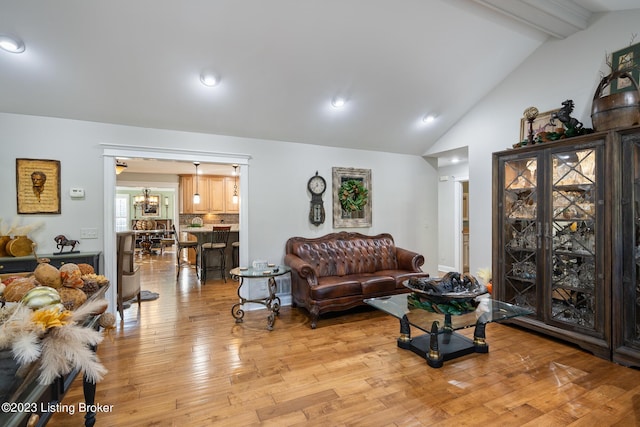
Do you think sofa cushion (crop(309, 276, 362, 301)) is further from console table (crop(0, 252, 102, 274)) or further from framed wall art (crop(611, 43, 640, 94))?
framed wall art (crop(611, 43, 640, 94))

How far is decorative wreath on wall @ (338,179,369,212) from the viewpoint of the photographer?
4.81 meters

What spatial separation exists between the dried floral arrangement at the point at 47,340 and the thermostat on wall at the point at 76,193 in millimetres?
3154

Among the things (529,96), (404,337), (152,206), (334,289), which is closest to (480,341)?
(404,337)

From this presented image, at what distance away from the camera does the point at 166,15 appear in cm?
257

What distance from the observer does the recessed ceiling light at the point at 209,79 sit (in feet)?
10.4

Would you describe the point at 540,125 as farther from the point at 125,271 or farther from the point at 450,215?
the point at 125,271

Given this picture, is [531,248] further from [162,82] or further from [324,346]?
[162,82]

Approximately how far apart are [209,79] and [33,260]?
8.11ft

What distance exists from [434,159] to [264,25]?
12.7 feet

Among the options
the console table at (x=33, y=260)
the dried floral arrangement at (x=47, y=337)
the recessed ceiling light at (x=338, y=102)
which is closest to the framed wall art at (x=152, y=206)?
the console table at (x=33, y=260)

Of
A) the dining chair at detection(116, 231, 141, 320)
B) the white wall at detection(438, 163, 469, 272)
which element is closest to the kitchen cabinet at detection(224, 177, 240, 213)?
the dining chair at detection(116, 231, 141, 320)

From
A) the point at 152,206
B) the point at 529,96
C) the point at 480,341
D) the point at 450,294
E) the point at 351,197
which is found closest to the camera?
the point at 450,294

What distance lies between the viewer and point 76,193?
344 centimetres

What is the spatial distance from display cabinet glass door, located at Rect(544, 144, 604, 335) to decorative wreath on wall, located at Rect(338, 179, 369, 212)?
243 centimetres
